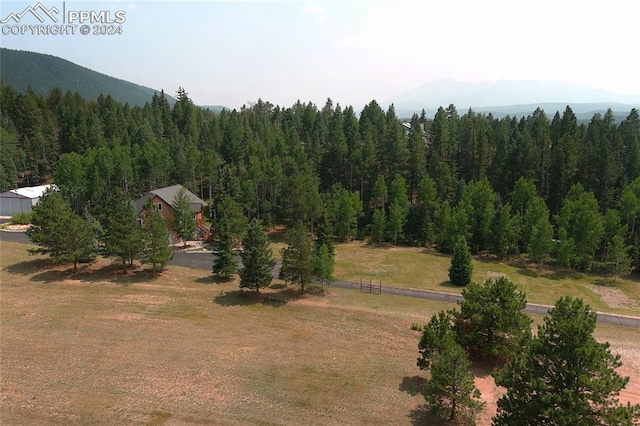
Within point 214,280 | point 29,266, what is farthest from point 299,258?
point 29,266

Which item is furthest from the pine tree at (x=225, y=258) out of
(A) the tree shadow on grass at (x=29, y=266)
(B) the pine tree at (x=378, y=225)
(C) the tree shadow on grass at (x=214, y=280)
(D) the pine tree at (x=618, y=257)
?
(D) the pine tree at (x=618, y=257)

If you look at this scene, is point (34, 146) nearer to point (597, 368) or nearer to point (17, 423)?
point (17, 423)

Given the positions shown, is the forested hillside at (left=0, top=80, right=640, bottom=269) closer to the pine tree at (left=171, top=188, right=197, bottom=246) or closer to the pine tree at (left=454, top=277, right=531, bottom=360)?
the pine tree at (left=171, top=188, right=197, bottom=246)

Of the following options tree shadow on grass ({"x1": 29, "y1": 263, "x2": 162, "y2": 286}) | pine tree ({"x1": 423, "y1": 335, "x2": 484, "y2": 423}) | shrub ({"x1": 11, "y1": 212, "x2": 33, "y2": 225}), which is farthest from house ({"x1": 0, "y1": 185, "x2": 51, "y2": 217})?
pine tree ({"x1": 423, "y1": 335, "x2": 484, "y2": 423})

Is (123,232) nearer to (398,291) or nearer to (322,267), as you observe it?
(322,267)

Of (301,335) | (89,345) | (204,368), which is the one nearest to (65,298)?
(89,345)

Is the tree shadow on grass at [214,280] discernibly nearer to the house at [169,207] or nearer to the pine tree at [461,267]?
the house at [169,207]
